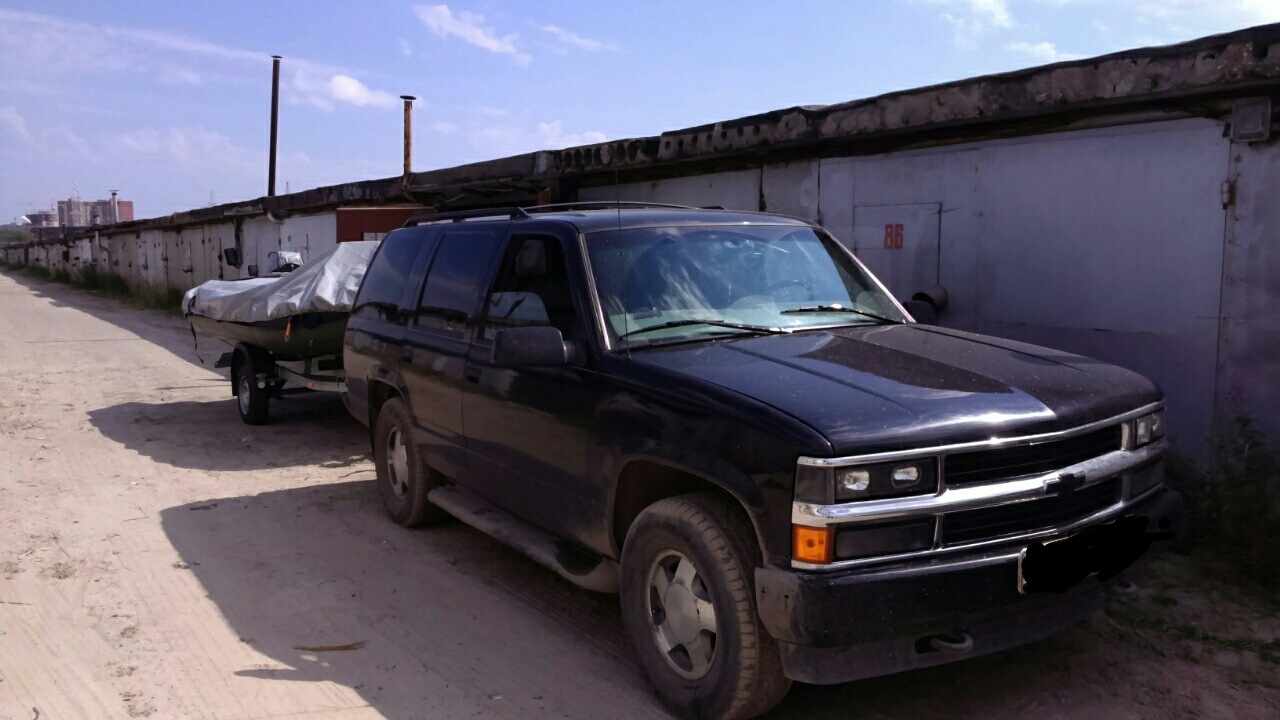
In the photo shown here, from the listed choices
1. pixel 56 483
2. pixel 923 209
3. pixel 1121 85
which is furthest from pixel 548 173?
pixel 1121 85

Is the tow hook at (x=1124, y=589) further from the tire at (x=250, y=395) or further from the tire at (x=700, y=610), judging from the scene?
the tire at (x=250, y=395)

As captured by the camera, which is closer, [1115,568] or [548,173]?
[1115,568]

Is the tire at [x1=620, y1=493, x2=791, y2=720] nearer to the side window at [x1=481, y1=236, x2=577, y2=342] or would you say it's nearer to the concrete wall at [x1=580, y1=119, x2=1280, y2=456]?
the side window at [x1=481, y1=236, x2=577, y2=342]

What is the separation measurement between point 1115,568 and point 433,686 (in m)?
2.81

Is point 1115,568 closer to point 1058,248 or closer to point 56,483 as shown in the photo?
point 1058,248

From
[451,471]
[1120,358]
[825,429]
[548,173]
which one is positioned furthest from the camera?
[548,173]

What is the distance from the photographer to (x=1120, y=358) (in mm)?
6473

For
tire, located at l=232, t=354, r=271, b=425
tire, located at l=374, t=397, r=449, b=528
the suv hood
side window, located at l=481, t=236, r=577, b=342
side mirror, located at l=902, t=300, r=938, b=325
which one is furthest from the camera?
tire, located at l=232, t=354, r=271, b=425

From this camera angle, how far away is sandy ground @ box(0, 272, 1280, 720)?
13.1 feet

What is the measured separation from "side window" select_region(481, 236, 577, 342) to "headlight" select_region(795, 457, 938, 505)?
5.18 ft

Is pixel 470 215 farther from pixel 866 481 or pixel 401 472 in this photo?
pixel 866 481

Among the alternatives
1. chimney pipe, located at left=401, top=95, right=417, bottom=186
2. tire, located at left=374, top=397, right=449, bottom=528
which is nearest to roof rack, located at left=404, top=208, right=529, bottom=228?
tire, located at left=374, top=397, right=449, bottom=528

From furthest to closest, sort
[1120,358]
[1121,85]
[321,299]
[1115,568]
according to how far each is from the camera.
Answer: [321,299], [1120,358], [1121,85], [1115,568]

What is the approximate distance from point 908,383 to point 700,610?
116cm
